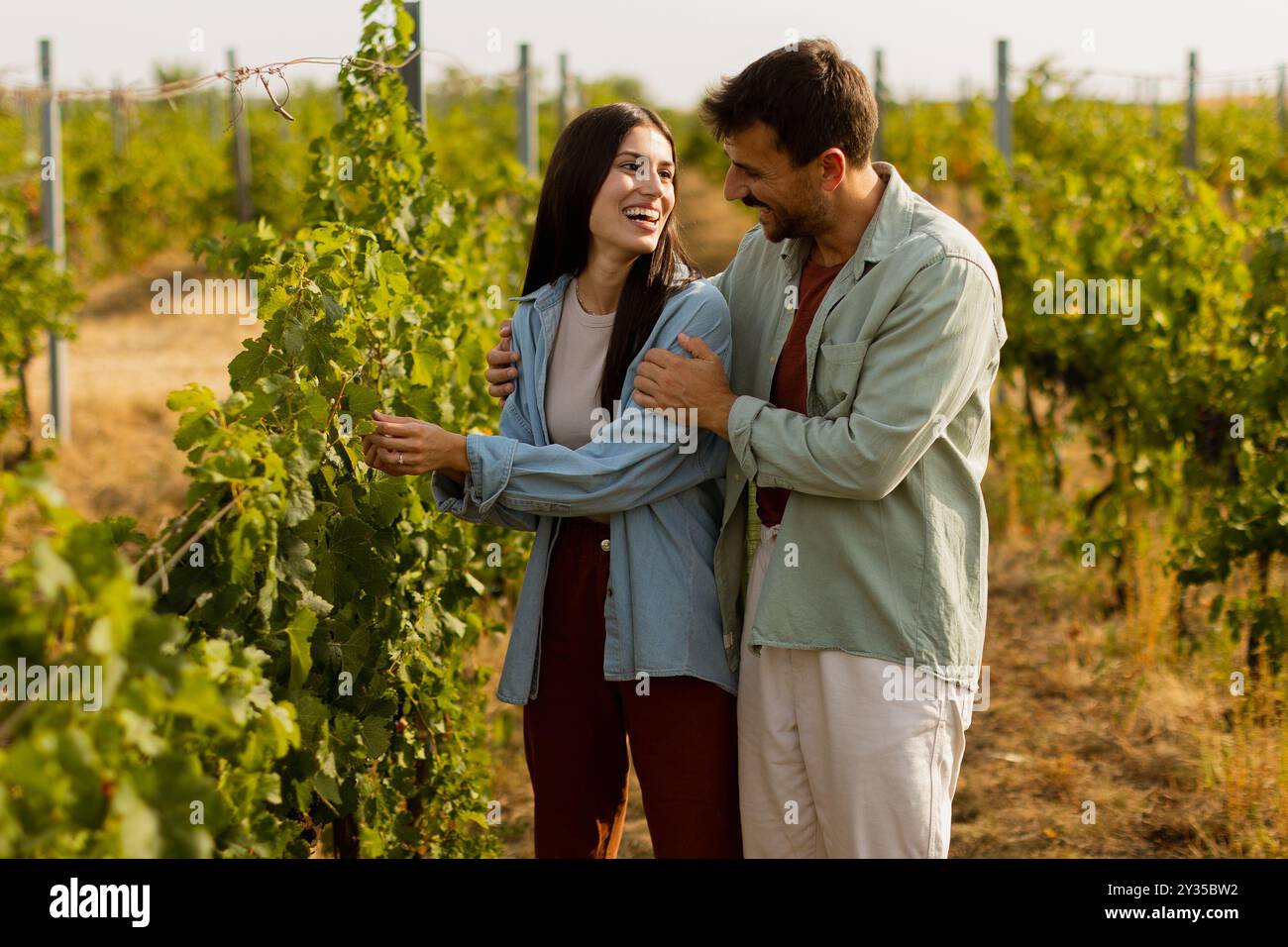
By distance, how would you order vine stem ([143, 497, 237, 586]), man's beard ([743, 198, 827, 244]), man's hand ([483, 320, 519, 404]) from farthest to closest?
man's hand ([483, 320, 519, 404]) → man's beard ([743, 198, 827, 244]) → vine stem ([143, 497, 237, 586])

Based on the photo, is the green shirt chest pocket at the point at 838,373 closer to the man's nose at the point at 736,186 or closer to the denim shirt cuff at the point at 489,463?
the man's nose at the point at 736,186

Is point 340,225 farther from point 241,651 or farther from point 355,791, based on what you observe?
point 241,651

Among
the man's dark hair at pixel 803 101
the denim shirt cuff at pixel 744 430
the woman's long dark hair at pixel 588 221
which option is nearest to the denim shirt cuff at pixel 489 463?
the woman's long dark hair at pixel 588 221

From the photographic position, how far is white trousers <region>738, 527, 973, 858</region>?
2355 mm

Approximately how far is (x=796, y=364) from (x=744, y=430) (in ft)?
0.76

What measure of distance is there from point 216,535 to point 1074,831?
9.33ft

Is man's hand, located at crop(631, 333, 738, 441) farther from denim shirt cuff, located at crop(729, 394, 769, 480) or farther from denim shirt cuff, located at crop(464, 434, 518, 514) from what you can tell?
denim shirt cuff, located at crop(464, 434, 518, 514)

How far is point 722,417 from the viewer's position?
238 cm

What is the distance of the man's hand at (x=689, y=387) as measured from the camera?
2383 mm

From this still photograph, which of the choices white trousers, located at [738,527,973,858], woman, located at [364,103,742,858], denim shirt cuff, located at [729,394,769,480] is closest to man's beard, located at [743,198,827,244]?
woman, located at [364,103,742,858]

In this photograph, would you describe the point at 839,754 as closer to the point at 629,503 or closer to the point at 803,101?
the point at 629,503

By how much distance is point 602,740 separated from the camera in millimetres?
2611

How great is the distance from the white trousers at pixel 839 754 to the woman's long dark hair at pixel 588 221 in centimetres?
42
